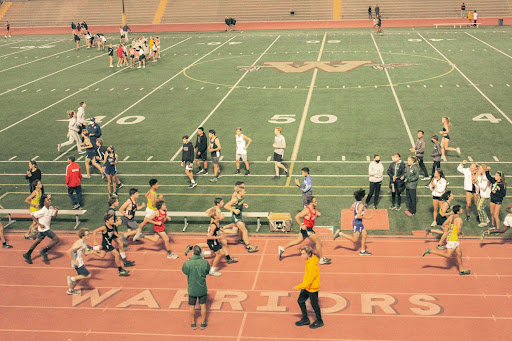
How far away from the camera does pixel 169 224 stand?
19.6 metres

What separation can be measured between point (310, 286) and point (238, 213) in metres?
4.39

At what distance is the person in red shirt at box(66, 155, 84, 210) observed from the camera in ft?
66.9

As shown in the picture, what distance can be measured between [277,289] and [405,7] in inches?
2333

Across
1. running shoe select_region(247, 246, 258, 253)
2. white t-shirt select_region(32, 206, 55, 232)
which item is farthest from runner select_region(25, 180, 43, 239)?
running shoe select_region(247, 246, 258, 253)

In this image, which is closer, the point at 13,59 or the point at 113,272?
the point at 113,272

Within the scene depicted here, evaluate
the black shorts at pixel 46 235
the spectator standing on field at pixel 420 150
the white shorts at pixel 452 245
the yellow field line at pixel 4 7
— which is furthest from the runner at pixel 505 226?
the yellow field line at pixel 4 7

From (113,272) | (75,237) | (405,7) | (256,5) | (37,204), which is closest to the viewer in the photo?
(113,272)

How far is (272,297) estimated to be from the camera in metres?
14.8

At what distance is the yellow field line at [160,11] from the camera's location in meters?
72.7

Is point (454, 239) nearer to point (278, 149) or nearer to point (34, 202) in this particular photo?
point (278, 149)

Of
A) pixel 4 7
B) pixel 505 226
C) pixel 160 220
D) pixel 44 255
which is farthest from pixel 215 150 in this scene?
pixel 4 7

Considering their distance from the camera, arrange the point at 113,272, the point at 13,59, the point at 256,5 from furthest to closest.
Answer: the point at 256,5 → the point at 13,59 → the point at 113,272

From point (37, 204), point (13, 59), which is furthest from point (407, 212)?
point (13, 59)

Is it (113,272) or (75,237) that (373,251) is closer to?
(113,272)
